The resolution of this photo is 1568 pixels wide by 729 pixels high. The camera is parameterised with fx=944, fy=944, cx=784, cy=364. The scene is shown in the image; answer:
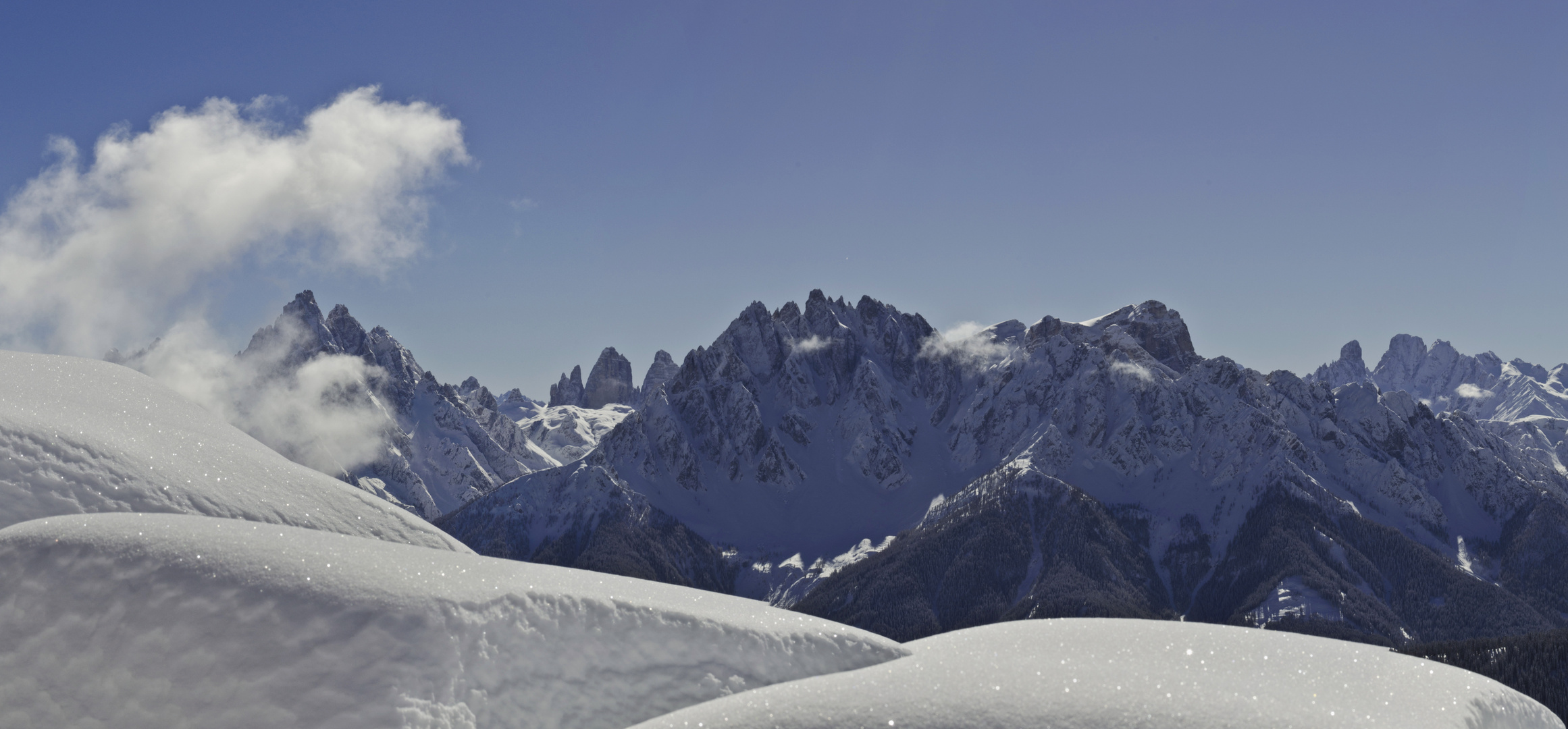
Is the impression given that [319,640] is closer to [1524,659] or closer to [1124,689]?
[1124,689]

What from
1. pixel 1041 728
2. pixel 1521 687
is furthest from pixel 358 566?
pixel 1521 687

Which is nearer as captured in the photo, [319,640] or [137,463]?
[319,640]

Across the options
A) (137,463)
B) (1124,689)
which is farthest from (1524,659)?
(137,463)

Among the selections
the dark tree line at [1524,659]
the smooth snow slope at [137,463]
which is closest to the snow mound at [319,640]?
the smooth snow slope at [137,463]

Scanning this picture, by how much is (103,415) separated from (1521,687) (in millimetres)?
202923

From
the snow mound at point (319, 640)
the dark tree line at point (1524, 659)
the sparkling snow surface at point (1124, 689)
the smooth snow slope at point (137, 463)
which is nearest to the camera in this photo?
the snow mound at point (319, 640)

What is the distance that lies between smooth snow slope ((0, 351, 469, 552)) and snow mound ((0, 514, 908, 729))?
117 inches

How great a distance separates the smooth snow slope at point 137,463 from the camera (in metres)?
24.5

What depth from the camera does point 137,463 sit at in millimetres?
26344

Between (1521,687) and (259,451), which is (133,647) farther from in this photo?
(1521,687)

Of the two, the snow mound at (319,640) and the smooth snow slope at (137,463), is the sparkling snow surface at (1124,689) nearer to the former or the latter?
the snow mound at (319,640)

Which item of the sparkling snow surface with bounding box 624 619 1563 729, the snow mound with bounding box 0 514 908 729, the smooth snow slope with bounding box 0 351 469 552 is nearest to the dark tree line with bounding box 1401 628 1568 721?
the sparkling snow surface with bounding box 624 619 1563 729

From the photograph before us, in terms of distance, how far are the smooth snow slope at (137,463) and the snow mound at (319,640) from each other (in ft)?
9.74

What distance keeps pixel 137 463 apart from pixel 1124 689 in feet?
87.5
